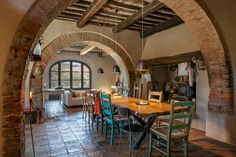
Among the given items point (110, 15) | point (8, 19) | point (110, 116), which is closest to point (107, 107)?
point (110, 116)

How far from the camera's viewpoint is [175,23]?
481 centimetres

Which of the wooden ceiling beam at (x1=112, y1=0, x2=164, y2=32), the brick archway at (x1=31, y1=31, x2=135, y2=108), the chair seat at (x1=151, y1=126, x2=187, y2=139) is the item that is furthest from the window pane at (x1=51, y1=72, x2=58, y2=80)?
the chair seat at (x1=151, y1=126, x2=187, y2=139)

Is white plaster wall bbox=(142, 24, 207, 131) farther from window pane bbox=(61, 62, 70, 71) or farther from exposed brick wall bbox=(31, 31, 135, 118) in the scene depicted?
window pane bbox=(61, 62, 70, 71)

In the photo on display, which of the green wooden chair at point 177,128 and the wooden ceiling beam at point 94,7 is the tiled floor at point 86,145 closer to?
the green wooden chair at point 177,128

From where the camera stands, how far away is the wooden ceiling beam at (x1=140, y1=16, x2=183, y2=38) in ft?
15.4

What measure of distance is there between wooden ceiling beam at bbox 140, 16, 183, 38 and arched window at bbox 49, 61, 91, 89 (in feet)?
18.5

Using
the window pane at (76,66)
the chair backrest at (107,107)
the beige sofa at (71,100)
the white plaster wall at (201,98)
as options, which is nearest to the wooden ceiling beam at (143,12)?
the white plaster wall at (201,98)

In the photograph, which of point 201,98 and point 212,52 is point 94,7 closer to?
point 212,52

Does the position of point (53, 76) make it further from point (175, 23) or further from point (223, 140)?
point (223, 140)

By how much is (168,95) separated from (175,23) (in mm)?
2462

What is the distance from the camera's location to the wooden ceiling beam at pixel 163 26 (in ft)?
15.4


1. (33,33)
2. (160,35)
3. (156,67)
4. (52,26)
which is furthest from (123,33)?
(33,33)

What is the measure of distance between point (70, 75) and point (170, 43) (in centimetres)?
718

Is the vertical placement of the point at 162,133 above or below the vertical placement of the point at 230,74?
below
